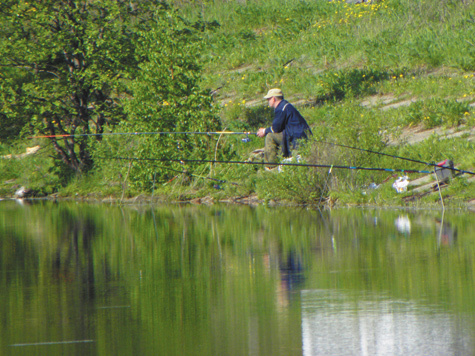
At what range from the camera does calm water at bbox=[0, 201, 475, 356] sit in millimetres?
4934

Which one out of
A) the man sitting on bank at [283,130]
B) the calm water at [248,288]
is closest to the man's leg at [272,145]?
the man sitting on bank at [283,130]

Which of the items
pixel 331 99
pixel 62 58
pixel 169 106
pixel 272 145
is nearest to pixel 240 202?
pixel 272 145

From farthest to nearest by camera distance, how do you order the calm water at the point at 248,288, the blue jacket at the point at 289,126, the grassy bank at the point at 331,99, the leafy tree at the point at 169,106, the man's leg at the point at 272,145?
the leafy tree at the point at 169,106
the man's leg at the point at 272,145
the blue jacket at the point at 289,126
the grassy bank at the point at 331,99
the calm water at the point at 248,288

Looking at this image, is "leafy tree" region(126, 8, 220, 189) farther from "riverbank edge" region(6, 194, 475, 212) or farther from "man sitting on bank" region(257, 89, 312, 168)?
"man sitting on bank" region(257, 89, 312, 168)

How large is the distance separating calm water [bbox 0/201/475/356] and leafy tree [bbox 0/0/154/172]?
698 centimetres

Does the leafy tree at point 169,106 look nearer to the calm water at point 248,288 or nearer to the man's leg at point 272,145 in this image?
the man's leg at point 272,145

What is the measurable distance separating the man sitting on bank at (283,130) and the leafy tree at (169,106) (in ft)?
5.95

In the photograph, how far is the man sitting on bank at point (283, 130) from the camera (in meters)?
13.7

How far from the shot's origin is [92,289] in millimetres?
6852

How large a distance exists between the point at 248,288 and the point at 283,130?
25.1 ft


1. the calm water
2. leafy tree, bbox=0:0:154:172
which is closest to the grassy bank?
leafy tree, bbox=0:0:154:172

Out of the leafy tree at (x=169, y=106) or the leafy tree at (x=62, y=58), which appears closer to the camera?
the leafy tree at (x=169, y=106)

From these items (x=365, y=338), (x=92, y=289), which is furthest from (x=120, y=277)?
(x=365, y=338)

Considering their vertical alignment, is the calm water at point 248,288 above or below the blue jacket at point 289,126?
below
